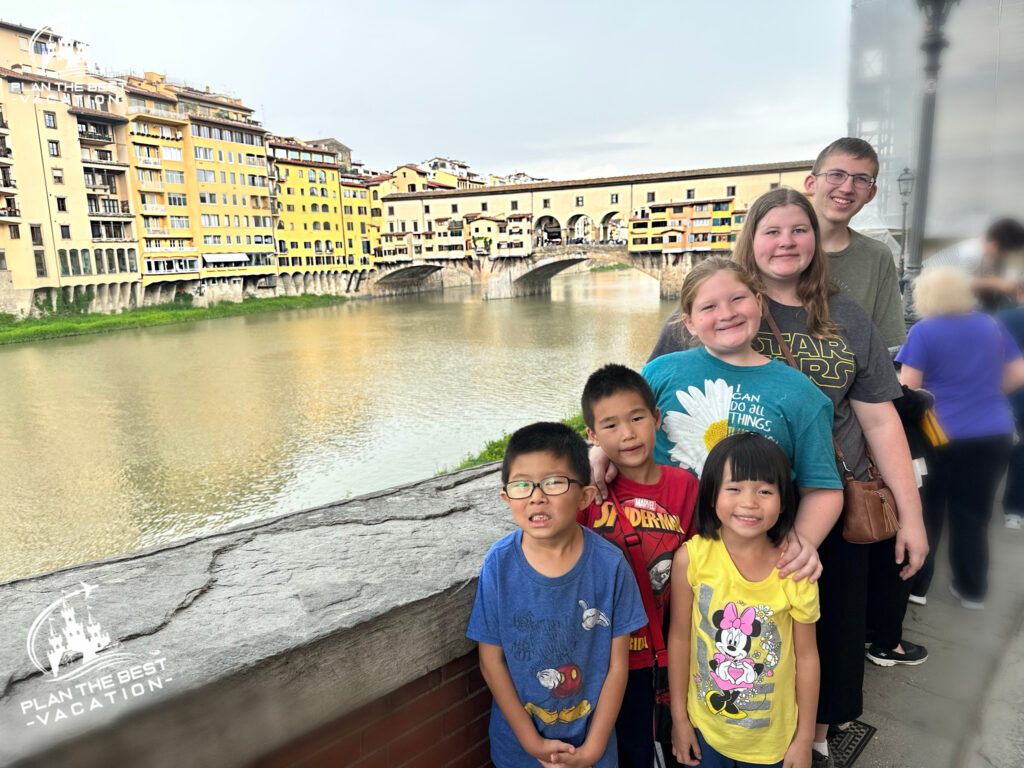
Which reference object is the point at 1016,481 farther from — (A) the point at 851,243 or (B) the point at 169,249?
(B) the point at 169,249

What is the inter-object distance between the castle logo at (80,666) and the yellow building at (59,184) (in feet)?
107

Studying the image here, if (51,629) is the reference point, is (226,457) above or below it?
below

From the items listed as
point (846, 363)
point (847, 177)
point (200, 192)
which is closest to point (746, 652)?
point (846, 363)

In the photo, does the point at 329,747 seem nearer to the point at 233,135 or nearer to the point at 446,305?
the point at 446,305

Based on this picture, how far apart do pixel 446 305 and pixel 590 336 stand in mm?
16523

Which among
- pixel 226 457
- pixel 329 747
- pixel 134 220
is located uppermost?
pixel 134 220

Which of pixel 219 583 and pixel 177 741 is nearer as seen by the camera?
pixel 177 741

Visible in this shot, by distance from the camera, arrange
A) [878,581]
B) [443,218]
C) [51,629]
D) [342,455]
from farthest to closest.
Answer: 1. [443,218]
2. [342,455]
3. [878,581]
4. [51,629]

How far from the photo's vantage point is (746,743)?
4.50ft

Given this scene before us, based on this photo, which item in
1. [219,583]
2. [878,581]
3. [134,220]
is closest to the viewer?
[219,583]

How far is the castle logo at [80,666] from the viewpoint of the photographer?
923mm

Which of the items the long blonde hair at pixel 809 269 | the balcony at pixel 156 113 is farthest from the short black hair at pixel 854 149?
the balcony at pixel 156 113

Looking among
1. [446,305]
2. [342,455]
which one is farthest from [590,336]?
[446,305]

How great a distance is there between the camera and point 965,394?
223 cm
